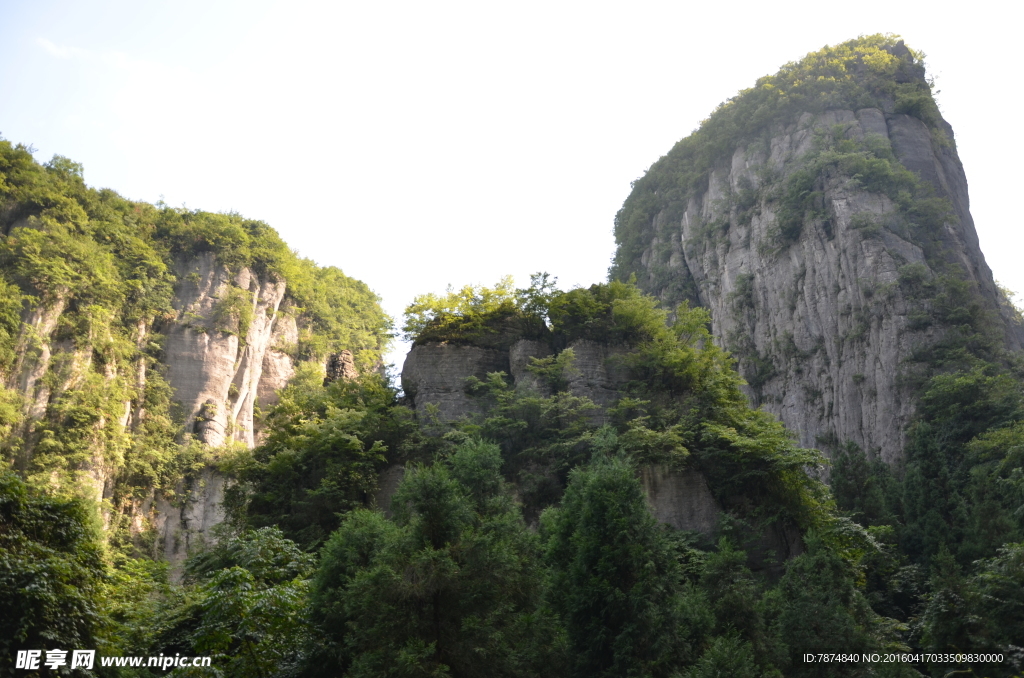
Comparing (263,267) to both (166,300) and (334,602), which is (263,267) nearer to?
(166,300)

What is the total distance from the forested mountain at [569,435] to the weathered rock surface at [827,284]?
20cm

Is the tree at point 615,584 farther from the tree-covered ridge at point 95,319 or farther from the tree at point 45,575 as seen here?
the tree-covered ridge at point 95,319

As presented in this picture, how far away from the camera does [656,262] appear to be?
57.2 m

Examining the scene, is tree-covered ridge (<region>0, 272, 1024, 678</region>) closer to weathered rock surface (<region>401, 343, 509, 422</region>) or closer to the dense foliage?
weathered rock surface (<region>401, 343, 509, 422</region>)

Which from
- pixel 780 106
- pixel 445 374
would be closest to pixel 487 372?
pixel 445 374

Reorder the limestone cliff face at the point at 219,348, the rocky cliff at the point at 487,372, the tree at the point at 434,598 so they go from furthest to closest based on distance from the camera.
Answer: the limestone cliff face at the point at 219,348 → the rocky cliff at the point at 487,372 → the tree at the point at 434,598

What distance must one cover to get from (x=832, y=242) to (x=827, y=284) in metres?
2.31

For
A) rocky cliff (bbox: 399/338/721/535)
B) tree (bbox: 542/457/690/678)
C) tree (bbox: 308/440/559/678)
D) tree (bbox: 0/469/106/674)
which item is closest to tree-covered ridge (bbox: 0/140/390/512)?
rocky cliff (bbox: 399/338/721/535)

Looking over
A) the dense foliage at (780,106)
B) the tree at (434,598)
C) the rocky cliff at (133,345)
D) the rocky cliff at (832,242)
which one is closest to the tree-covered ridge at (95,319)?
the rocky cliff at (133,345)

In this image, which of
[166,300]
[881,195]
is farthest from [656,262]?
[166,300]

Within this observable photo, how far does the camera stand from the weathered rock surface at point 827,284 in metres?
39.8

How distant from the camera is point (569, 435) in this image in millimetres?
24766

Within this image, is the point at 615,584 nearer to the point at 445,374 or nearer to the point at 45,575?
the point at 45,575

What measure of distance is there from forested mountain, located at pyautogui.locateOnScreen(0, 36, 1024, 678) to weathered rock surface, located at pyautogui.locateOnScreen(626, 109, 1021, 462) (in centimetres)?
20
